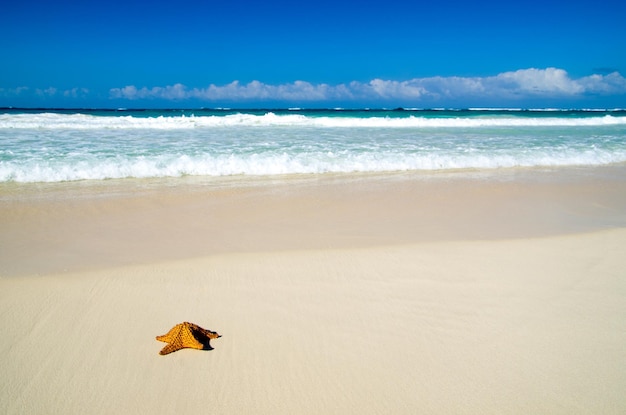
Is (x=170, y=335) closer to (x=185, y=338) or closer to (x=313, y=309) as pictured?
(x=185, y=338)

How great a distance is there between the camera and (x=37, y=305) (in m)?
2.96

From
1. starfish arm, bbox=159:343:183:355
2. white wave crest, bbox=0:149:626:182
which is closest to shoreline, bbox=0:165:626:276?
white wave crest, bbox=0:149:626:182

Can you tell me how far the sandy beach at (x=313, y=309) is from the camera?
2172 millimetres

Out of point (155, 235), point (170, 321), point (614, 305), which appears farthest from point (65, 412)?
point (614, 305)

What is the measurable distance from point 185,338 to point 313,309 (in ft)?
3.02

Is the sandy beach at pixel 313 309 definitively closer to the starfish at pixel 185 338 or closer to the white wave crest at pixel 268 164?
the starfish at pixel 185 338

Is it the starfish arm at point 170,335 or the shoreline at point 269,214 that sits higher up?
the shoreline at point 269,214

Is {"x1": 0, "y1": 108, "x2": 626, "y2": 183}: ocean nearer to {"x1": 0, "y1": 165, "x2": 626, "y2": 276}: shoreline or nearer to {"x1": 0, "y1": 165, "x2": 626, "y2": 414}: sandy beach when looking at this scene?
{"x1": 0, "y1": 165, "x2": 626, "y2": 276}: shoreline

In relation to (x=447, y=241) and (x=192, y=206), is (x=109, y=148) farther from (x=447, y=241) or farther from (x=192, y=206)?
(x=447, y=241)

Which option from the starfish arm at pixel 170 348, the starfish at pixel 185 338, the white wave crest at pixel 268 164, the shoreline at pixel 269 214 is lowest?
the starfish arm at pixel 170 348

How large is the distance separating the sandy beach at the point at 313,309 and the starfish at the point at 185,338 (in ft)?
0.18

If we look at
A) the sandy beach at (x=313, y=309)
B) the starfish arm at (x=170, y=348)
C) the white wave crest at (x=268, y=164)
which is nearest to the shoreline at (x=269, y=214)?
the sandy beach at (x=313, y=309)

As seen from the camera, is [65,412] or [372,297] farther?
[372,297]

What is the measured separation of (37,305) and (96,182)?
195 inches
